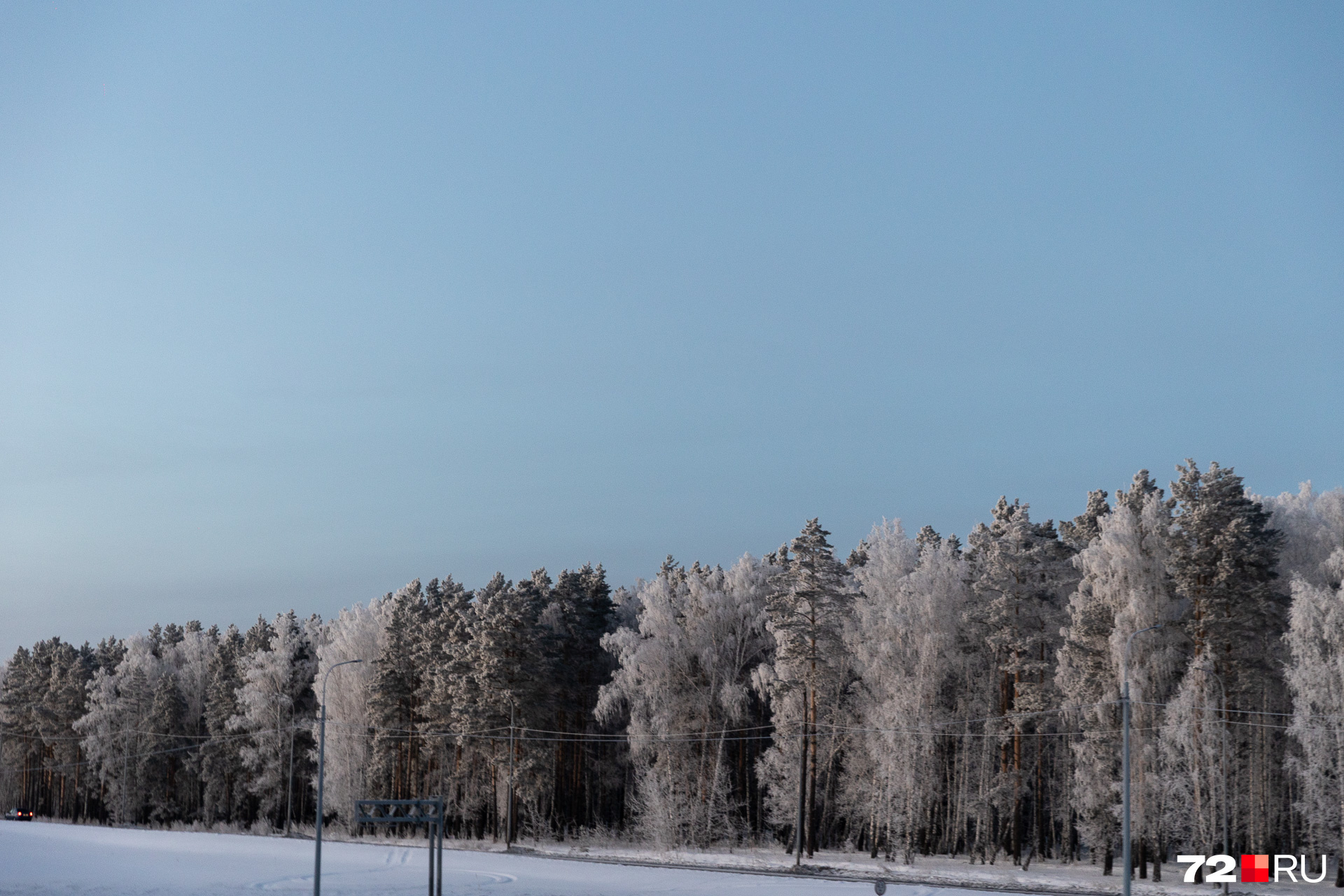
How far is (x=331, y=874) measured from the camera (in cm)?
5200

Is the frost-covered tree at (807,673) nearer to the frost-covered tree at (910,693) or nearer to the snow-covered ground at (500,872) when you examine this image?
Answer: the frost-covered tree at (910,693)

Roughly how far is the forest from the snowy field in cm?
1219

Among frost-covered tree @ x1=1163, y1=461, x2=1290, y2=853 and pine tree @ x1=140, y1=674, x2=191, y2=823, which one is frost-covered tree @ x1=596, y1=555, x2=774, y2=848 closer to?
frost-covered tree @ x1=1163, y1=461, x2=1290, y2=853

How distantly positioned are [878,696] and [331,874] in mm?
29155

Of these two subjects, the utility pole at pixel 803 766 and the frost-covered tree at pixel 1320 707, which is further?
the utility pole at pixel 803 766

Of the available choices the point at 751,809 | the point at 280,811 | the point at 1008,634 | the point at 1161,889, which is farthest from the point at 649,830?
the point at 280,811

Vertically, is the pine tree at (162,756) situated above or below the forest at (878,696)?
below

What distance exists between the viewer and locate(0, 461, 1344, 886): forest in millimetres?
52938

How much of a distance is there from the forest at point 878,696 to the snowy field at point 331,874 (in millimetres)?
12191

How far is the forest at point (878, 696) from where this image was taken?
174ft

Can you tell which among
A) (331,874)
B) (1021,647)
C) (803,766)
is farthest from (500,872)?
(1021,647)

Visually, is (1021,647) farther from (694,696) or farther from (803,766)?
(694,696)

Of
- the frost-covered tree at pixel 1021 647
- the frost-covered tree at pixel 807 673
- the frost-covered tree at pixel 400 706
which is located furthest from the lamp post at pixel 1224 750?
the frost-covered tree at pixel 400 706

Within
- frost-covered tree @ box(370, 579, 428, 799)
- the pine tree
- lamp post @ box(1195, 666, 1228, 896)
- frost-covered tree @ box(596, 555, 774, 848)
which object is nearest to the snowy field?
frost-covered tree @ box(596, 555, 774, 848)
